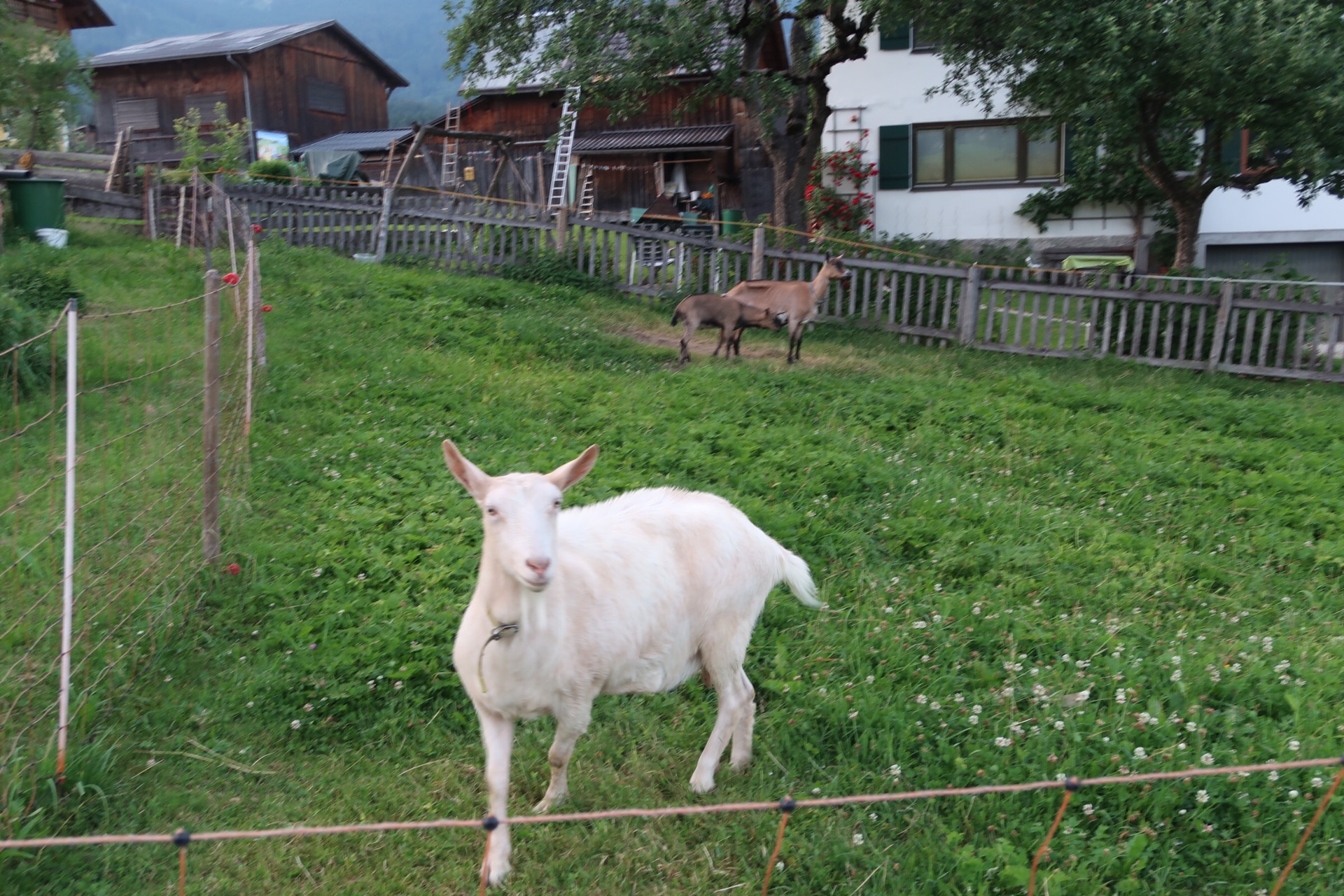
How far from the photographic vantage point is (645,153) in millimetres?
25844

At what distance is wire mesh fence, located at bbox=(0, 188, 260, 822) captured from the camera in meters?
4.00

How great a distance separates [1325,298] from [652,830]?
13.1 meters

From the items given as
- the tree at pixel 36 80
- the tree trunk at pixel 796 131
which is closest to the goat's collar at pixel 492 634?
the tree trunk at pixel 796 131

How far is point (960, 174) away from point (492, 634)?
21.8 metres

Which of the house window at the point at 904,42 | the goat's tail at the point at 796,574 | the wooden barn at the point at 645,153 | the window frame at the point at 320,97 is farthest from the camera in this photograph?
the window frame at the point at 320,97

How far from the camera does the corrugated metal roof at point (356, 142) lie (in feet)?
104

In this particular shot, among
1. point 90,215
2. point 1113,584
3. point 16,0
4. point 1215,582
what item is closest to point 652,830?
point 1113,584

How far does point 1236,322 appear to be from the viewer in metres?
13.0

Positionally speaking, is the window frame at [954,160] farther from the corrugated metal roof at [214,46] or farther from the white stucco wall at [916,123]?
the corrugated metal roof at [214,46]

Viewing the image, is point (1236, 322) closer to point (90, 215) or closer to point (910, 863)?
point (910, 863)

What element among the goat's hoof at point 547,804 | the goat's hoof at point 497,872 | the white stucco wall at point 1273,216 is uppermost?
the white stucco wall at point 1273,216

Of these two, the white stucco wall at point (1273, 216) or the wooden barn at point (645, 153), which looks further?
the wooden barn at point (645, 153)

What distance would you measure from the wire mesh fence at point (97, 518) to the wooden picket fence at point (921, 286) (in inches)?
297

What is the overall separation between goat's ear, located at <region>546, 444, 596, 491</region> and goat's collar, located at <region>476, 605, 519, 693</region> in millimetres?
512
